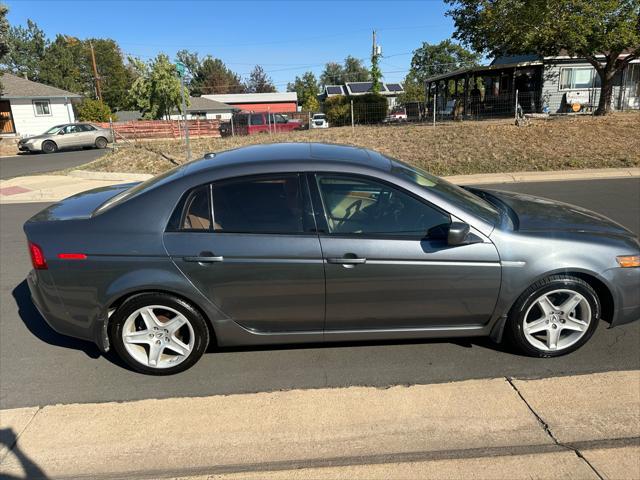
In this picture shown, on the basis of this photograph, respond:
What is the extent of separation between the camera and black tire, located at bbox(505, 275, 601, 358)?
3.14 m

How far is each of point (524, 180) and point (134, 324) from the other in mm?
10724

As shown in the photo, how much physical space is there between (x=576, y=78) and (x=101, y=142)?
973 inches

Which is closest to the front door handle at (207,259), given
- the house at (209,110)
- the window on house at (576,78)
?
the window on house at (576,78)

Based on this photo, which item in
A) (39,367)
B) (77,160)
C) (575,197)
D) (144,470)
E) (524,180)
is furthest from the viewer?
(77,160)

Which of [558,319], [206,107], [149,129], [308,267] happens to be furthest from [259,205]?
[206,107]

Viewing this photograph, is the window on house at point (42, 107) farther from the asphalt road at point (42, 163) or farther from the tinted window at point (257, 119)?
the tinted window at point (257, 119)

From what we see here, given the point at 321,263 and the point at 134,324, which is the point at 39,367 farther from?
the point at 321,263

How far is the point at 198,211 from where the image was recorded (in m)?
3.14

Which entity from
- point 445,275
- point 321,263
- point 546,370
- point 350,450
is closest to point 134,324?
point 321,263

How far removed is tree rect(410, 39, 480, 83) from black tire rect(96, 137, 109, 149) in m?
59.1

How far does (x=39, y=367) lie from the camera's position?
3459mm

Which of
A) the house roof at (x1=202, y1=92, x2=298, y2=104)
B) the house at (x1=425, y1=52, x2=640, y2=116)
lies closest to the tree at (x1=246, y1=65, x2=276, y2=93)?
the house roof at (x1=202, y1=92, x2=298, y2=104)

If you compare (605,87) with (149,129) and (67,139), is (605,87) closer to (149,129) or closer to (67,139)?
(149,129)

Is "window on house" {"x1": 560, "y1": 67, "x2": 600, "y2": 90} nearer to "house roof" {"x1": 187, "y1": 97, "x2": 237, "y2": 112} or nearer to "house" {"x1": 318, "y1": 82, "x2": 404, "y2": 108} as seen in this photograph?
"house" {"x1": 318, "y1": 82, "x2": 404, "y2": 108}
